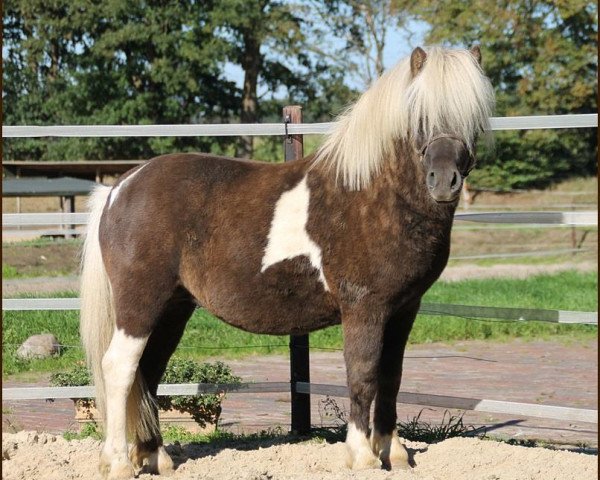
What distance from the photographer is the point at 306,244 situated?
13.6 feet

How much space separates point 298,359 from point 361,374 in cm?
152

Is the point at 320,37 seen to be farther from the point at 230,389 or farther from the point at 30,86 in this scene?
the point at 230,389

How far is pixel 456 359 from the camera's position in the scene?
8602 millimetres

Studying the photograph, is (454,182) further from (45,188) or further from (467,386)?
(45,188)

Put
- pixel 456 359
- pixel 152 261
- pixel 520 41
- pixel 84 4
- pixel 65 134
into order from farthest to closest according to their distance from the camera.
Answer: pixel 84 4 → pixel 520 41 → pixel 456 359 → pixel 65 134 → pixel 152 261

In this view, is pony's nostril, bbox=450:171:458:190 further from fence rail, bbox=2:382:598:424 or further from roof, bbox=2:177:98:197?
roof, bbox=2:177:98:197

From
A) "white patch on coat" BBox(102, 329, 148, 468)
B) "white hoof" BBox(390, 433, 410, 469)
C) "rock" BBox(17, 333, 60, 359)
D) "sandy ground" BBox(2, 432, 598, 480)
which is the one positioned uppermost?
"white patch on coat" BBox(102, 329, 148, 468)

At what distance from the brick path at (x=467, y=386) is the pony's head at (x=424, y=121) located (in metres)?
2.10

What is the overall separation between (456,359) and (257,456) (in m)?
4.25

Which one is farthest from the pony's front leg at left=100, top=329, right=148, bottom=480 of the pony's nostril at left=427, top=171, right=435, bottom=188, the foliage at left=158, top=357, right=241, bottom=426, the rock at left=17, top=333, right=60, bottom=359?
the rock at left=17, top=333, right=60, bottom=359

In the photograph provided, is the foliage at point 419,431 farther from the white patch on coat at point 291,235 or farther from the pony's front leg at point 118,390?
the white patch on coat at point 291,235

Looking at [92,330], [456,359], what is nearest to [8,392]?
[92,330]

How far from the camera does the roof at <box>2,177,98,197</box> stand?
22.9m

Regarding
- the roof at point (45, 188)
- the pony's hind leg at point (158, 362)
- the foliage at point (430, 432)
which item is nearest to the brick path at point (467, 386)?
the foliage at point (430, 432)
